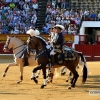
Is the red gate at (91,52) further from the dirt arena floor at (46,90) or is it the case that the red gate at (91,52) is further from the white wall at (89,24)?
the dirt arena floor at (46,90)

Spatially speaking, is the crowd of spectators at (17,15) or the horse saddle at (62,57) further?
the crowd of spectators at (17,15)

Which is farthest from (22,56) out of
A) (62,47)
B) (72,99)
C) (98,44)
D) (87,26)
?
(87,26)

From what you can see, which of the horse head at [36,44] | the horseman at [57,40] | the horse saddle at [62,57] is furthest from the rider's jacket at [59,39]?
the horse head at [36,44]

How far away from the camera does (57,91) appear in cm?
842

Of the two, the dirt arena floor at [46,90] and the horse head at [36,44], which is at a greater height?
the horse head at [36,44]

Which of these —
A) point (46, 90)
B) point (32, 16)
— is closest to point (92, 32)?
point (32, 16)

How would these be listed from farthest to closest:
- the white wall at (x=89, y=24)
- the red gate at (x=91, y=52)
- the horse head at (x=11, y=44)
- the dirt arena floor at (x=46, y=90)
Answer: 1. the white wall at (x=89, y=24)
2. the red gate at (x=91, y=52)
3. the horse head at (x=11, y=44)
4. the dirt arena floor at (x=46, y=90)

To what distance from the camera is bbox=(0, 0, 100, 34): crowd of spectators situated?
20.6m

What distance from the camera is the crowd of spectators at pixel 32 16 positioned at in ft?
67.6

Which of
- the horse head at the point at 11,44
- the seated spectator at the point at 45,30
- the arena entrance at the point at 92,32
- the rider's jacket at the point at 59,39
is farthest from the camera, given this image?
the arena entrance at the point at 92,32

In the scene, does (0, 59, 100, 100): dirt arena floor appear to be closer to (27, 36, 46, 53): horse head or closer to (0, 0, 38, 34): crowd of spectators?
(27, 36, 46, 53): horse head

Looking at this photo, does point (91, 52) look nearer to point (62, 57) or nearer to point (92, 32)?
point (92, 32)

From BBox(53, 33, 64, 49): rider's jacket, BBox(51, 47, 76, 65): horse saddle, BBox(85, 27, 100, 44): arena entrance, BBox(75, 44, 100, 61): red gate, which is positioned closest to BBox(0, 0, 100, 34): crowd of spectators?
BBox(85, 27, 100, 44): arena entrance

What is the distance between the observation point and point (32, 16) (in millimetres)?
21438
